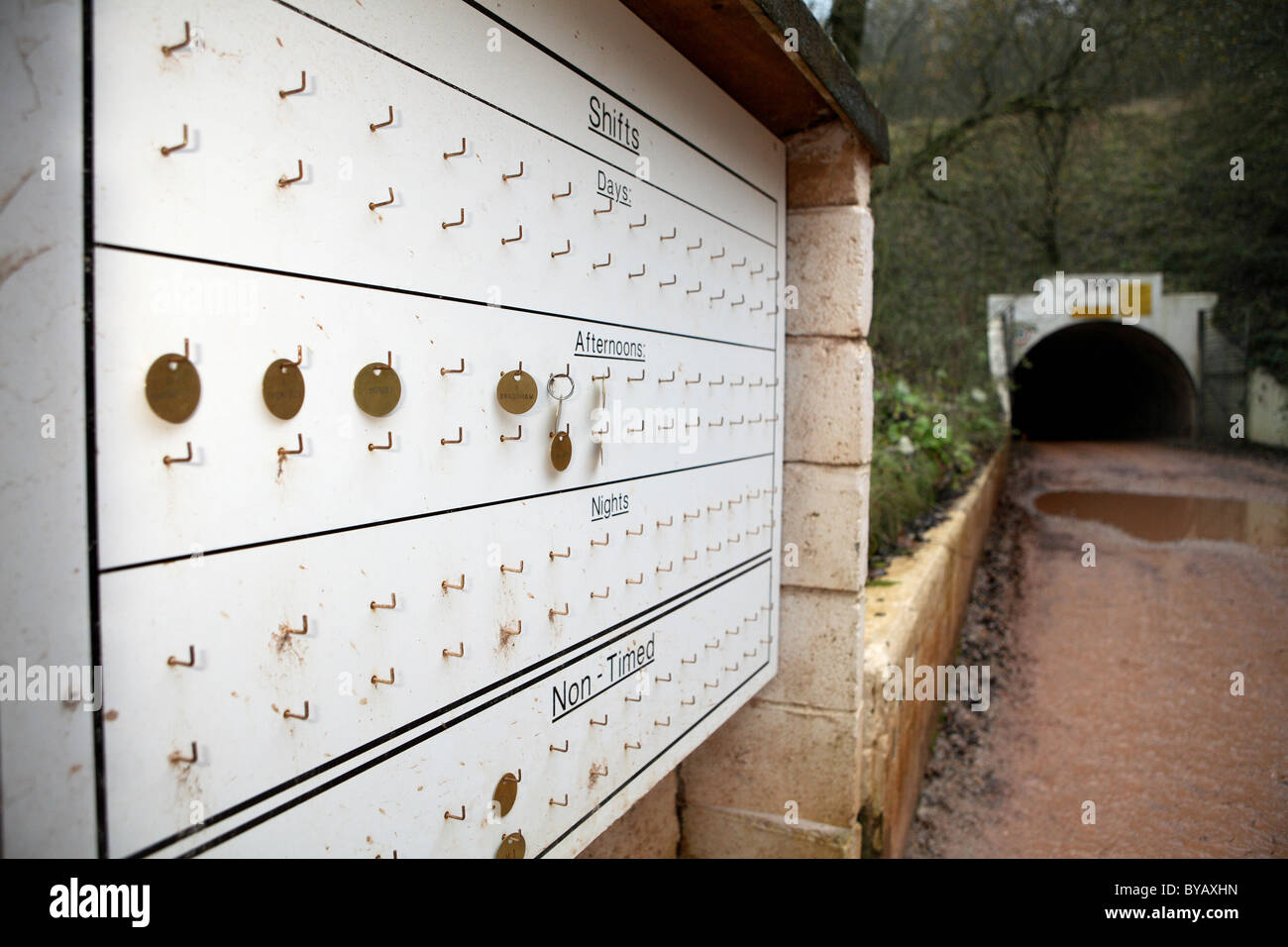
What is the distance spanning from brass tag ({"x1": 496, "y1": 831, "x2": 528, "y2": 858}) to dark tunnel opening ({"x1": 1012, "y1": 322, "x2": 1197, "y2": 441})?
17332 millimetres

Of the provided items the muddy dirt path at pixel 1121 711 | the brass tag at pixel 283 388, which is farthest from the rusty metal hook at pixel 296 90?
the muddy dirt path at pixel 1121 711

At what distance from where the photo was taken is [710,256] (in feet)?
7.82

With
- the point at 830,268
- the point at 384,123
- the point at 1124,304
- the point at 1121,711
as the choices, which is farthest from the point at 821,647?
the point at 1124,304

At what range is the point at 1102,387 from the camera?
2206 centimetres

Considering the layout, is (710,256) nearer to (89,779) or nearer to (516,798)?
(516,798)

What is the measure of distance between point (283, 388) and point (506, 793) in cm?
86

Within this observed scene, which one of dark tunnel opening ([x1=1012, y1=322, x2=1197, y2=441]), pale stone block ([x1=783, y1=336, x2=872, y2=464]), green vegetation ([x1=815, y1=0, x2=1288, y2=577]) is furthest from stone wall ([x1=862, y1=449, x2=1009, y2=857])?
dark tunnel opening ([x1=1012, y1=322, x2=1197, y2=441])

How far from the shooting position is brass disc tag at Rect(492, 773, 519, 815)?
5.40 feet

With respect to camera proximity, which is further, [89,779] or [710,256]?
[710,256]

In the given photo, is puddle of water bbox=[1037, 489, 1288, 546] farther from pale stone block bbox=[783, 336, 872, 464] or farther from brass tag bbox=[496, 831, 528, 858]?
brass tag bbox=[496, 831, 528, 858]

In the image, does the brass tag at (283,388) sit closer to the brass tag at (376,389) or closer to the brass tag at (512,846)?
the brass tag at (376,389)

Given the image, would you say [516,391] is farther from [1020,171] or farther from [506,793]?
[1020,171]
